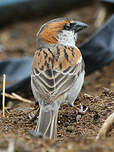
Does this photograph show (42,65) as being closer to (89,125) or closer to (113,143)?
(89,125)

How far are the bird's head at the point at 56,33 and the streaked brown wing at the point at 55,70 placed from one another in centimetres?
21

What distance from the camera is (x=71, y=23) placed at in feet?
20.2

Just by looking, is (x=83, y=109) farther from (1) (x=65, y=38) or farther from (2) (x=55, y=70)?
(1) (x=65, y=38)

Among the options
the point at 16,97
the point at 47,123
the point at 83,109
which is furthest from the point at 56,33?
the point at 47,123

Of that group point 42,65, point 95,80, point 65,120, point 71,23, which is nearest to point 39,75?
point 42,65

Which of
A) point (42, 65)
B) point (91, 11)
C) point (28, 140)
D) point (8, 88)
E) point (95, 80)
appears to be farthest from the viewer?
point (91, 11)

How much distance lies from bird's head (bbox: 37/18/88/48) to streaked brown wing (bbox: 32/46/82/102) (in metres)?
0.21

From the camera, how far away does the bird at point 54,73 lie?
192 inches

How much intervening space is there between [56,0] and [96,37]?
16.0ft

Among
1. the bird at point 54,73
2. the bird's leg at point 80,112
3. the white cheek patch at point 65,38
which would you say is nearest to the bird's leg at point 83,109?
the bird's leg at point 80,112

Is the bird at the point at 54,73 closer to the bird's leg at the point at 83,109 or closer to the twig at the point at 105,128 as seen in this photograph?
the bird's leg at the point at 83,109

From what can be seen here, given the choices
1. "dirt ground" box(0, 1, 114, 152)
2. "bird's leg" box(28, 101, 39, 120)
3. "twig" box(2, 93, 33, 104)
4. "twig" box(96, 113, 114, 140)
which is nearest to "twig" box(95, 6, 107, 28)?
"dirt ground" box(0, 1, 114, 152)

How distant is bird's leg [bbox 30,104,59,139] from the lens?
460 cm

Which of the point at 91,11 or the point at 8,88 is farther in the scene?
the point at 91,11
